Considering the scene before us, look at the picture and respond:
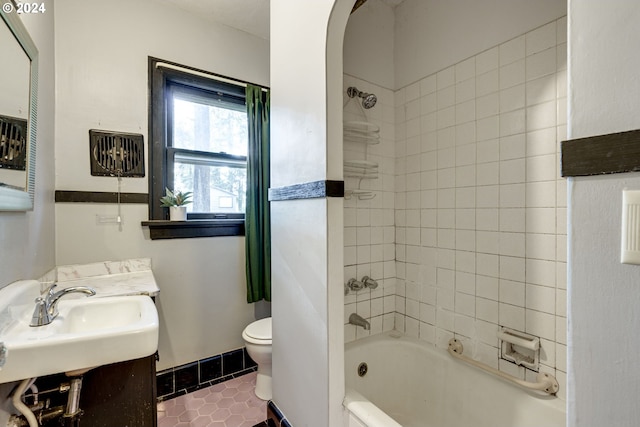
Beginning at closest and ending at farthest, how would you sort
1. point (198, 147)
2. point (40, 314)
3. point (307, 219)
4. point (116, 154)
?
point (40, 314)
point (307, 219)
point (116, 154)
point (198, 147)

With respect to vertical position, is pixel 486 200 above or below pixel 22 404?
above

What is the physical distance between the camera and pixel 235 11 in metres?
2.02

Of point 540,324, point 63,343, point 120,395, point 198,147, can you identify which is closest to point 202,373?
point 120,395

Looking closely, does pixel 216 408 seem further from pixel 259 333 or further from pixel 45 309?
pixel 45 309

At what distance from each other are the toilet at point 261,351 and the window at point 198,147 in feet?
2.51

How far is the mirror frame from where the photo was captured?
3.17 feet

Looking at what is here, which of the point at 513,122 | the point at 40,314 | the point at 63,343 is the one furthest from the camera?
the point at 513,122

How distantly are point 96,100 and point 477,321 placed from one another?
2636 mm

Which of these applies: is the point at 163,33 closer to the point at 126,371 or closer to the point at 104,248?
the point at 104,248

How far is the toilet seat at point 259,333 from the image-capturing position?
181 cm

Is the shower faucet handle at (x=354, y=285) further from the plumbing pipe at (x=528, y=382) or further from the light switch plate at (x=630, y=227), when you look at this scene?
the light switch plate at (x=630, y=227)

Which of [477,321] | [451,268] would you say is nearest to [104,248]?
[451,268]

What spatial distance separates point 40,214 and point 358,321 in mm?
1782

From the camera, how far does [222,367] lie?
2.15 meters
